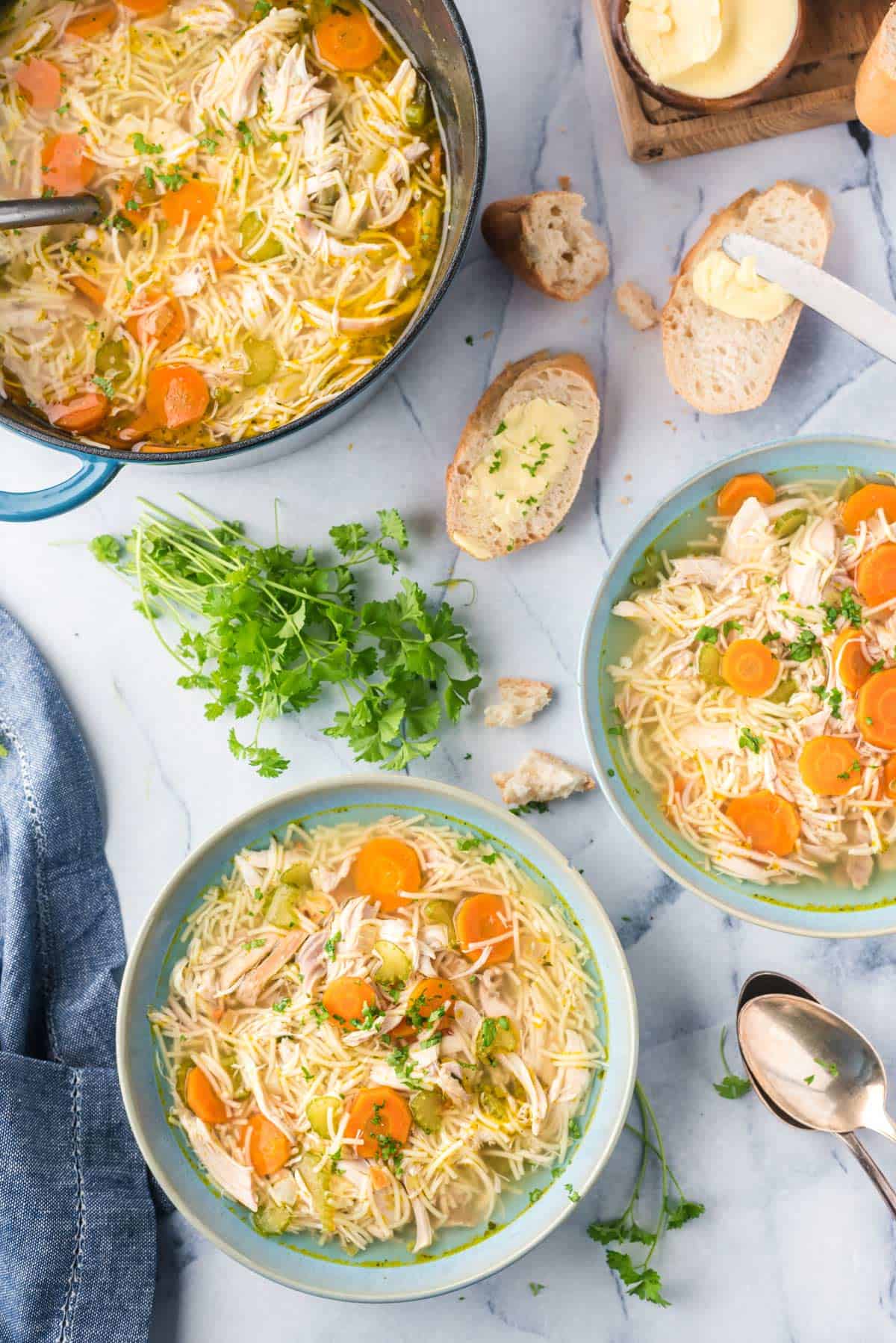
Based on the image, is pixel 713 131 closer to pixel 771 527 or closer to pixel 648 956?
pixel 771 527

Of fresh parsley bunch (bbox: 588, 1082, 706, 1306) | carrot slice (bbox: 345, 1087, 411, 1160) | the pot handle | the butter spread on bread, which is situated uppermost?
the butter spread on bread

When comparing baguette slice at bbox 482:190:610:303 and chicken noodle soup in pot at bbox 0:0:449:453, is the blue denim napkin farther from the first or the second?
baguette slice at bbox 482:190:610:303

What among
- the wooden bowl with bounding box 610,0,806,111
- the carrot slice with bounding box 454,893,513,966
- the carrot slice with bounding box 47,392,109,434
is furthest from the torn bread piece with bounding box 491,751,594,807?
the wooden bowl with bounding box 610,0,806,111

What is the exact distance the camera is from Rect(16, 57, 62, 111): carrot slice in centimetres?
291

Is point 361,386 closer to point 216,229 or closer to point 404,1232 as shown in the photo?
point 216,229

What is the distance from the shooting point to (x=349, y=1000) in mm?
2977

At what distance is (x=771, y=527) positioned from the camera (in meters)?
2.95

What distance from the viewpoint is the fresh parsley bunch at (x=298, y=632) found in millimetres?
3006

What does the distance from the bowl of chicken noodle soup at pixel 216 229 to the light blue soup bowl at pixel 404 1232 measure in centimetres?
101

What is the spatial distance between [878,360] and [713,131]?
0.79 m

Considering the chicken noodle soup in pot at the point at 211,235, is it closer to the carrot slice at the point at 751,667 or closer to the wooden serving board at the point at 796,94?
the wooden serving board at the point at 796,94

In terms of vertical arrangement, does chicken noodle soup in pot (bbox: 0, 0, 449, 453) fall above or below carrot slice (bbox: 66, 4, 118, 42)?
below

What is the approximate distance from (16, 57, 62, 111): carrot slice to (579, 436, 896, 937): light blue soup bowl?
1914 millimetres

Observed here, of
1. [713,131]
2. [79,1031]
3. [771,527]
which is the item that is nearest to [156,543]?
[79,1031]
